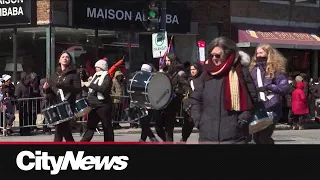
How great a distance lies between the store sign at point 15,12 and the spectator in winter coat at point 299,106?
28.4 ft

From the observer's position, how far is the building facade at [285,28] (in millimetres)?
22781

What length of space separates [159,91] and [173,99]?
0.43 m

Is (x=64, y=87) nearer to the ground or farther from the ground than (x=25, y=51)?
nearer to the ground

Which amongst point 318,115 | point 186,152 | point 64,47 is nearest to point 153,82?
point 186,152

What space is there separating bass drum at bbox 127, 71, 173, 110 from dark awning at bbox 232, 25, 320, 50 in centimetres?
1234

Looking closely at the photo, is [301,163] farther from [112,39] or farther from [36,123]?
[112,39]

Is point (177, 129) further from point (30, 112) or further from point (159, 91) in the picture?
point (159, 91)

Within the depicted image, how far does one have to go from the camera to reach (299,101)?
17.9 metres

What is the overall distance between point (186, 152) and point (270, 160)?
639 millimetres

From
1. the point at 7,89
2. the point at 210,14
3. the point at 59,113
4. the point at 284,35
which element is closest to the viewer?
the point at 59,113

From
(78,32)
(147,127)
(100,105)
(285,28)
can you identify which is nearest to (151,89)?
(147,127)

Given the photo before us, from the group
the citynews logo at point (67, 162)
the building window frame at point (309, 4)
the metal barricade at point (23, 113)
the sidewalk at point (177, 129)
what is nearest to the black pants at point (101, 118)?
the citynews logo at point (67, 162)

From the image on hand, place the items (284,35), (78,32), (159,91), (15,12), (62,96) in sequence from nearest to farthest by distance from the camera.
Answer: (62,96) < (159,91) < (15,12) < (78,32) < (284,35)

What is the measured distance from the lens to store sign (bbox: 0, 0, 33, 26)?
17938 mm
